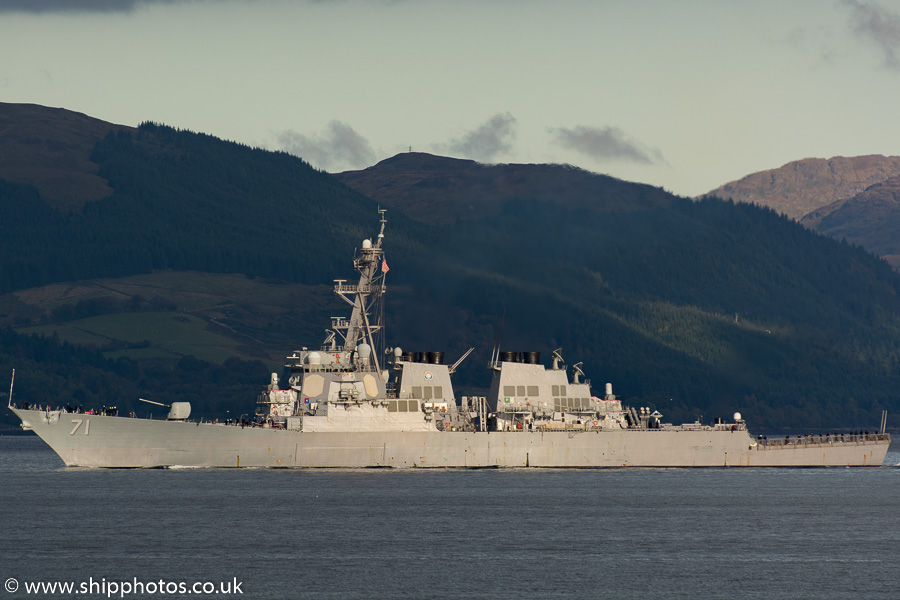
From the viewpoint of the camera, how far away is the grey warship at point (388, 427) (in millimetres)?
63906

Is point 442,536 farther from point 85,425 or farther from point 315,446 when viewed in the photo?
point 85,425

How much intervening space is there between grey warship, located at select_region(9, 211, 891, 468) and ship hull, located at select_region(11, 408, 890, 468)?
0.06m

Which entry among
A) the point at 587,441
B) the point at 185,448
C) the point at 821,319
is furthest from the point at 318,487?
the point at 821,319

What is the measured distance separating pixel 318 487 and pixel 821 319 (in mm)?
157152

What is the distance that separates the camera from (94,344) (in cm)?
18975

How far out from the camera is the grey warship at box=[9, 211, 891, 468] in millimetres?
63906

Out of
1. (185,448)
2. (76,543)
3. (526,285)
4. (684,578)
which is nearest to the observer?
(684,578)

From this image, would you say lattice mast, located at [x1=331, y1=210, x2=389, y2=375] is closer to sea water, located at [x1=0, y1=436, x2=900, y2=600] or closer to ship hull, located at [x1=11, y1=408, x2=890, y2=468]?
ship hull, located at [x1=11, y1=408, x2=890, y2=468]

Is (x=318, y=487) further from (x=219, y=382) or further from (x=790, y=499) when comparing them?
(x=219, y=382)

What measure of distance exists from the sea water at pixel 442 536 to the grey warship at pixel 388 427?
4.78 ft

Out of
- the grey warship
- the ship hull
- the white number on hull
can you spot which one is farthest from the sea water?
the white number on hull

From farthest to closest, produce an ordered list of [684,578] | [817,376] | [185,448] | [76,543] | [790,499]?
[817,376] < [185,448] < [790,499] < [76,543] < [684,578]

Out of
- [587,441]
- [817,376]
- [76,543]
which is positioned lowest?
[76,543]

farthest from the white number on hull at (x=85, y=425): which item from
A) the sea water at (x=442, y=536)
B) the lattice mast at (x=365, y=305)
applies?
the lattice mast at (x=365, y=305)
